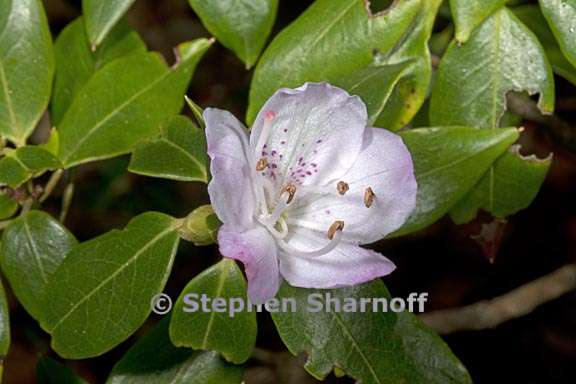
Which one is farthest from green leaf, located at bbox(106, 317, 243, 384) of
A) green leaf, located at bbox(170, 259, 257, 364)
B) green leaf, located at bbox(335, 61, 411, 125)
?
green leaf, located at bbox(335, 61, 411, 125)

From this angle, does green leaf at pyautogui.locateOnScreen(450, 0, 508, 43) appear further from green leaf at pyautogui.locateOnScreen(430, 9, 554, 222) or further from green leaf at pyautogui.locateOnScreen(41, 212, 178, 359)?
green leaf at pyautogui.locateOnScreen(41, 212, 178, 359)

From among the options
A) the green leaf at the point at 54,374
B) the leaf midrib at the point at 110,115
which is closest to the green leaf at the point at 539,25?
the leaf midrib at the point at 110,115

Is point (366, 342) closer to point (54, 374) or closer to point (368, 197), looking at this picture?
point (368, 197)

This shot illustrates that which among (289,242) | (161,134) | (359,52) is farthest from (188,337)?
(359,52)

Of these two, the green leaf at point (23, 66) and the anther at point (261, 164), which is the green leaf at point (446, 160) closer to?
the anther at point (261, 164)

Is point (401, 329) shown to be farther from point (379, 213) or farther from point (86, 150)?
point (86, 150)

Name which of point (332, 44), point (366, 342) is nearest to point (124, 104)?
point (332, 44)
